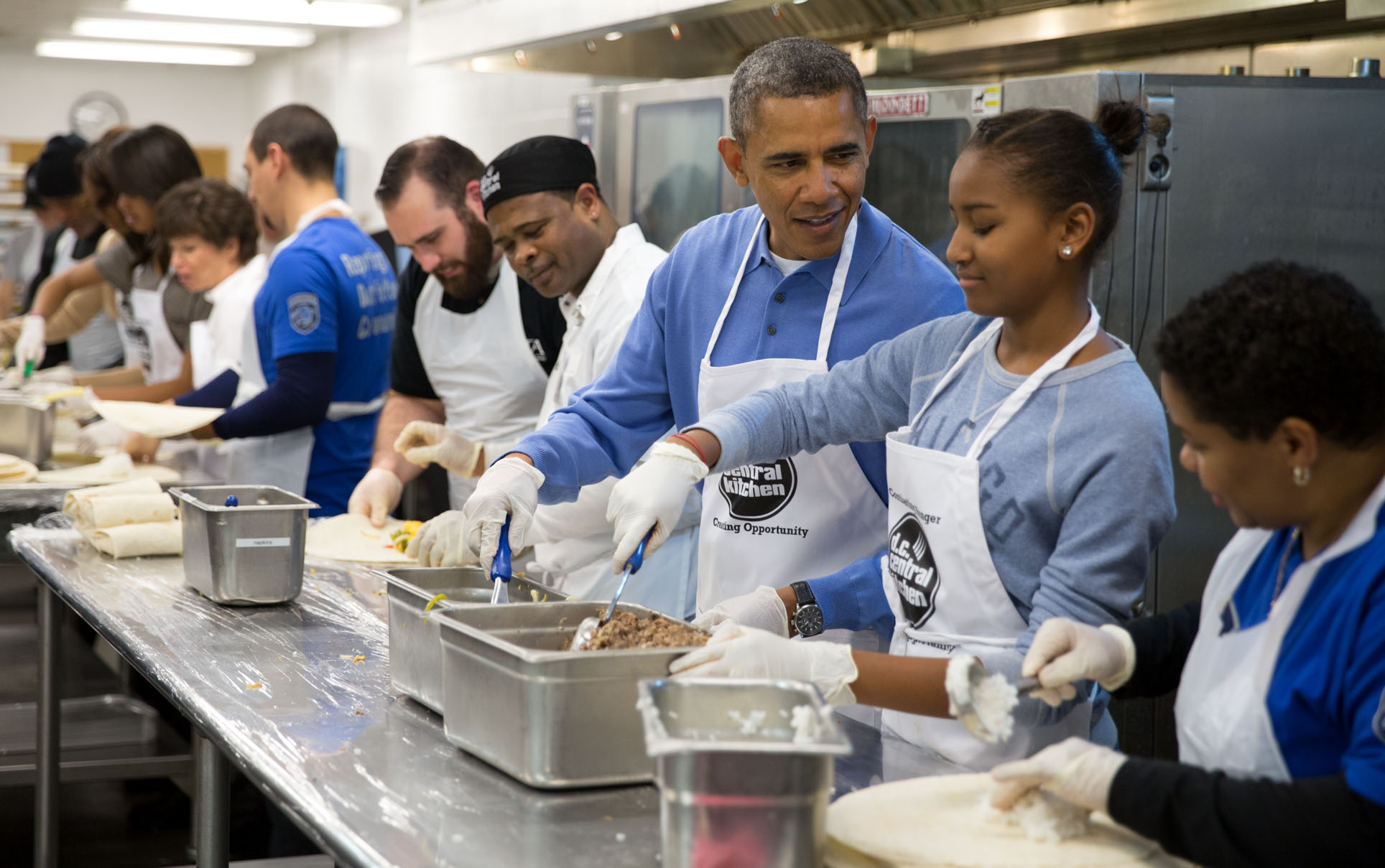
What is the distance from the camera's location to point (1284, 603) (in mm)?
1041

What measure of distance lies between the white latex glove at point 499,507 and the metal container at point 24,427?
240 cm

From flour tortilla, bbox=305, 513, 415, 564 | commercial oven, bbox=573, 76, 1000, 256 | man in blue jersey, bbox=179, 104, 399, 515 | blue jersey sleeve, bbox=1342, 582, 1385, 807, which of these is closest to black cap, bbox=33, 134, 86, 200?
man in blue jersey, bbox=179, 104, 399, 515

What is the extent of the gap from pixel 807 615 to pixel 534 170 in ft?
3.69

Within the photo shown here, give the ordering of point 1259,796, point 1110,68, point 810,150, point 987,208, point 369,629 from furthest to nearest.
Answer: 1. point 1110,68
2. point 369,629
3. point 810,150
4. point 987,208
5. point 1259,796

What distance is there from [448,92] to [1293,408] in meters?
5.50

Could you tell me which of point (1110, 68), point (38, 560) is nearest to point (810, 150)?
point (1110, 68)

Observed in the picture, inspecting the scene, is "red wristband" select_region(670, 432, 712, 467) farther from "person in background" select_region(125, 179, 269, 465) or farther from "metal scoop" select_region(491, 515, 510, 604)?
"person in background" select_region(125, 179, 269, 465)

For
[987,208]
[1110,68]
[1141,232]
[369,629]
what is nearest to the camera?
[987,208]

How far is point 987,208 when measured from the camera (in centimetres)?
137

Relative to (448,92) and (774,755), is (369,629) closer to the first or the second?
(774,755)

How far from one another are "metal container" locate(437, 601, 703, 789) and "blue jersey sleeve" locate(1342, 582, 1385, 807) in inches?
23.7

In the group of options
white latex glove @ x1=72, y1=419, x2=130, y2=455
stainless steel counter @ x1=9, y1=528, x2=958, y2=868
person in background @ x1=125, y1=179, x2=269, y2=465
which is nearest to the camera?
stainless steel counter @ x1=9, y1=528, x2=958, y2=868

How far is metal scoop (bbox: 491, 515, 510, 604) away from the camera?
1.66 m

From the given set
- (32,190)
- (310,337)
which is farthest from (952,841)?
(32,190)
